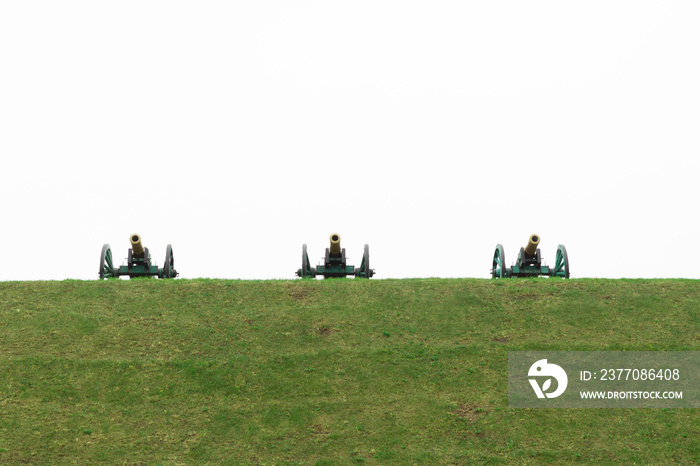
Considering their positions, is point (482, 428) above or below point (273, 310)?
below

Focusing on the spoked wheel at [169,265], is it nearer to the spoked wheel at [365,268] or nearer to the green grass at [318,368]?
the green grass at [318,368]

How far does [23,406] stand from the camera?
14.2 metres

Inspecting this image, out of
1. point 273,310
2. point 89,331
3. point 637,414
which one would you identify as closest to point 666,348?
point 637,414

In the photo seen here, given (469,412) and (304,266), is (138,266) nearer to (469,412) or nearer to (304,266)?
(304,266)

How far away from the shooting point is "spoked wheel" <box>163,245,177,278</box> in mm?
23859

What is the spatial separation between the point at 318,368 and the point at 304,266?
27.6ft

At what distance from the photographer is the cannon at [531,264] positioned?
2353cm

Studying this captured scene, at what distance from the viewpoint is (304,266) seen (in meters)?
23.8

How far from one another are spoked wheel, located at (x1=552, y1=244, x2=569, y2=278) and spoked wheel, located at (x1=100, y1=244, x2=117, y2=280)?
1402cm

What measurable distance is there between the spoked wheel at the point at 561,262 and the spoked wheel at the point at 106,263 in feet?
46.0

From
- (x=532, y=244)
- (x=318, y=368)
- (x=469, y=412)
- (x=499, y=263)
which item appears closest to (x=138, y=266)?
(x=318, y=368)

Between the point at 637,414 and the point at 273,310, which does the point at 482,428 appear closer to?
the point at 637,414

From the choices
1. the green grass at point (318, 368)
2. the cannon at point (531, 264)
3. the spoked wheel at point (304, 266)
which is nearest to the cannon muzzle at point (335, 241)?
the spoked wheel at point (304, 266)

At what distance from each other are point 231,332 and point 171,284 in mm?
3610
